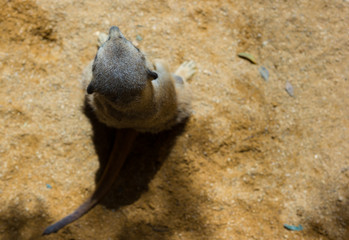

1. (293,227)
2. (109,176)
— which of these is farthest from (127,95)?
(293,227)

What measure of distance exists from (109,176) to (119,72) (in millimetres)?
1054

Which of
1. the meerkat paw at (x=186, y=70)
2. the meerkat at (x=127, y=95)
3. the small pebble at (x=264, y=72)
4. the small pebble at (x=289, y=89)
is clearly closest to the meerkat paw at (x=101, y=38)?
the meerkat at (x=127, y=95)

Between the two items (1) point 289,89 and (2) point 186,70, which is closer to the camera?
(2) point 186,70

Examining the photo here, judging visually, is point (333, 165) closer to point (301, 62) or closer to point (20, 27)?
point (301, 62)

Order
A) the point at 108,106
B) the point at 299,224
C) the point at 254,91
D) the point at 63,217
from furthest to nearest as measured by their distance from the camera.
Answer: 1. the point at 254,91
2. the point at 299,224
3. the point at 63,217
4. the point at 108,106

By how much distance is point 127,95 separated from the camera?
203cm

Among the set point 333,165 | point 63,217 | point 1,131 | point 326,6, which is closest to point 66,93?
point 1,131

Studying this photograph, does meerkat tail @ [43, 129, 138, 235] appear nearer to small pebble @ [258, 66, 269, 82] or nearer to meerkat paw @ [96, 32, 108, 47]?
meerkat paw @ [96, 32, 108, 47]

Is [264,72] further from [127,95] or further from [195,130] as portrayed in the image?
[127,95]

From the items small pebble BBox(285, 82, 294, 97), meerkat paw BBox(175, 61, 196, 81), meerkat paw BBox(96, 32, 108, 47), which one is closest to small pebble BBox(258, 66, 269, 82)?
small pebble BBox(285, 82, 294, 97)

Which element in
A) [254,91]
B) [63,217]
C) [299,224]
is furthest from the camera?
[254,91]

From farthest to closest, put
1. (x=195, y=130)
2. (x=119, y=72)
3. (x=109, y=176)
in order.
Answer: (x=195, y=130) < (x=109, y=176) < (x=119, y=72)

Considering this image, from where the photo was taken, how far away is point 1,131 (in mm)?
2703

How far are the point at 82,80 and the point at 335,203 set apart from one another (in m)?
2.82
